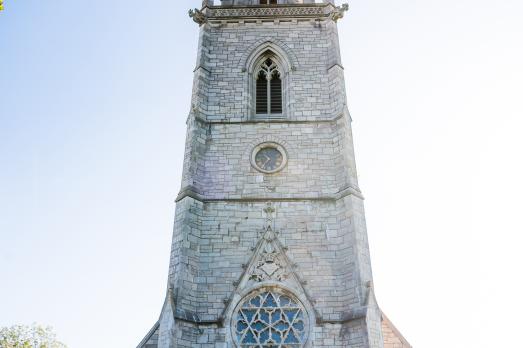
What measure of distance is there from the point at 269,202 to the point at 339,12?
8258mm

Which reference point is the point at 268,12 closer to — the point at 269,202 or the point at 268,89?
the point at 268,89

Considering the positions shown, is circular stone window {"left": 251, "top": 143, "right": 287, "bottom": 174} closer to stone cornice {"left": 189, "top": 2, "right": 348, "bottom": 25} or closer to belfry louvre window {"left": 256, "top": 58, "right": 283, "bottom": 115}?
belfry louvre window {"left": 256, "top": 58, "right": 283, "bottom": 115}

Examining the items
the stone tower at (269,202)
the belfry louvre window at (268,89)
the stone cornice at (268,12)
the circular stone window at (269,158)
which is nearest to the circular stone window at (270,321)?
the stone tower at (269,202)

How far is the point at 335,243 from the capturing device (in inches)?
536

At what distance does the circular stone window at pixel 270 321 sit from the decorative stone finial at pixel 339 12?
10453 millimetres

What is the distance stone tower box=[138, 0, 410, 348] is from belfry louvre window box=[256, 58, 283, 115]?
4 cm

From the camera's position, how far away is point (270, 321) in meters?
12.6

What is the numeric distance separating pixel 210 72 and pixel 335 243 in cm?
744

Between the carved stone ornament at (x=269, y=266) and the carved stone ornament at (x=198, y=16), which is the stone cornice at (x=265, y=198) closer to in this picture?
the carved stone ornament at (x=269, y=266)

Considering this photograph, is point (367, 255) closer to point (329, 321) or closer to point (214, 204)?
point (329, 321)

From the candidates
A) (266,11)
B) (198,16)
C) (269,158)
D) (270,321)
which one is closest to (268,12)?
(266,11)

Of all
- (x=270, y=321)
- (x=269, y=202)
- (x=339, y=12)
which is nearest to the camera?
(x=270, y=321)

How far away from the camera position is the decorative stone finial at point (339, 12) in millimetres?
18375

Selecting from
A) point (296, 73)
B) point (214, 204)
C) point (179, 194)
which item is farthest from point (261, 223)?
point (296, 73)
